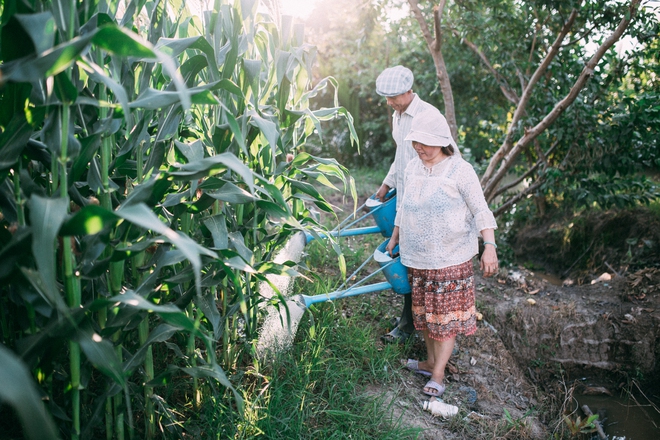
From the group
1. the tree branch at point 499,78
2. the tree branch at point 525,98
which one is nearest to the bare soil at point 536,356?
the tree branch at point 525,98

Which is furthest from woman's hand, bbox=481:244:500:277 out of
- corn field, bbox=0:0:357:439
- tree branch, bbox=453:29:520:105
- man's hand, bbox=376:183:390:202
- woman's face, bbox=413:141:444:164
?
tree branch, bbox=453:29:520:105

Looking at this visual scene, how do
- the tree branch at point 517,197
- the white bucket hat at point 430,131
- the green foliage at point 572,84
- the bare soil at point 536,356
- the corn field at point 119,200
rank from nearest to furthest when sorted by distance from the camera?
the corn field at point 119,200 < the white bucket hat at point 430,131 < the bare soil at point 536,356 < the green foliage at point 572,84 < the tree branch at point 517,197

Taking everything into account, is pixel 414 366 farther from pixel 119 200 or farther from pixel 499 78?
pixel 499 78

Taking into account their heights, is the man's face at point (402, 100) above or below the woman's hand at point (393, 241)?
above

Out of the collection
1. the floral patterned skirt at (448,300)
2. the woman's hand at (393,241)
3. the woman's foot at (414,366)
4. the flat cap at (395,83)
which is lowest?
the woman's foot at (414,366)

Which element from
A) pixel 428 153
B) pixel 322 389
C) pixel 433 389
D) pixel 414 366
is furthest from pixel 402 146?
pixel 322 389

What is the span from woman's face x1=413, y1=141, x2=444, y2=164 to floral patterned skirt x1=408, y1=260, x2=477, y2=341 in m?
0.57

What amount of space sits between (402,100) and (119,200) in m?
1.94

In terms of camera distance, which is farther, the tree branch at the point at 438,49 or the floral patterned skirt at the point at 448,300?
the tree branch at the point at 438,49

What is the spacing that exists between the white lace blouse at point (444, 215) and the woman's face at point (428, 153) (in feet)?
0.13

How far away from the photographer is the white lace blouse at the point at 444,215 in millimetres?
2539

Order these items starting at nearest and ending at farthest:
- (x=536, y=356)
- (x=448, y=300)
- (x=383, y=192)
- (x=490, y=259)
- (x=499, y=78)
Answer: (x=490, y=259), (x=448, y=300), (x=383, y=192), (x=536, y=356), (x=499, y=78)

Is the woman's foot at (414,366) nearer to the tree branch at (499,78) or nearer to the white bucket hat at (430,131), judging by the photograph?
the white bucket hat at (430,131)

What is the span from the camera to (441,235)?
258cm
